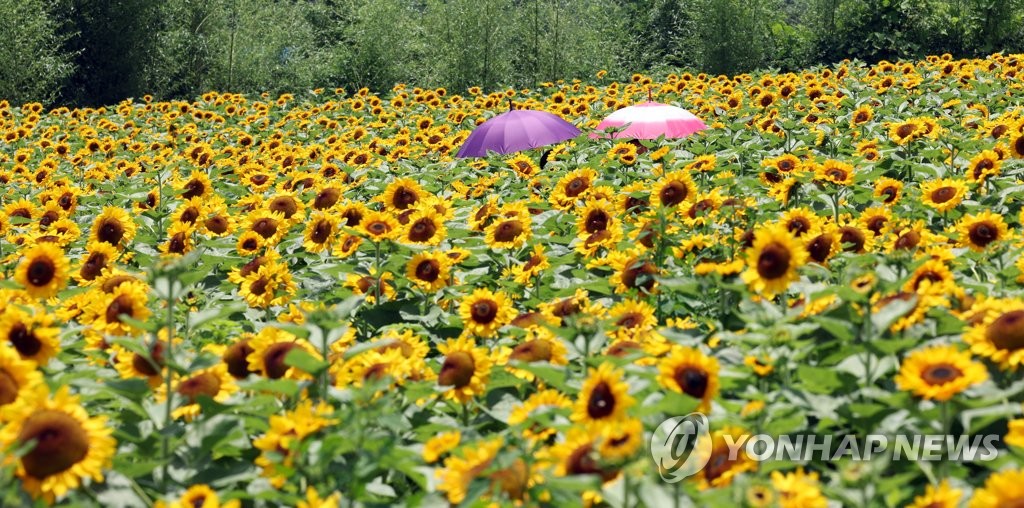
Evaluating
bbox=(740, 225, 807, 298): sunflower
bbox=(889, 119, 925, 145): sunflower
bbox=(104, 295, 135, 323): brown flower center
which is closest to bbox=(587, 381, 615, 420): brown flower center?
bbox=(740, 225, 807, 298): sunflower

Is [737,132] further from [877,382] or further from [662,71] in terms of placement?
[662,71]

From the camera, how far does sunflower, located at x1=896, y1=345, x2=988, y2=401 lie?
221 centimetres

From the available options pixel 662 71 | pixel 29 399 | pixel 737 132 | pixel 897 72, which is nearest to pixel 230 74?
pixel 662 71

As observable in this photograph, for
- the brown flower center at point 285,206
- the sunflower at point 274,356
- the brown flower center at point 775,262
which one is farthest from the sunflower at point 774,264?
the brown flower center at point 285,206

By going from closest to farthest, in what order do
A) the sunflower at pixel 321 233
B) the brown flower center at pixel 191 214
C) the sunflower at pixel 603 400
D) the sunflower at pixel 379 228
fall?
the sunflower at pixel 603 400 < the sunflower at pixel 379 228 < the sunflower at pixel 321 233 < the brown flower center at pixel 191 214

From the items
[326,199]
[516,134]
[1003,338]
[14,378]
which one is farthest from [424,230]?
[516,134]

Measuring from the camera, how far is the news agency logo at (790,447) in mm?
2287

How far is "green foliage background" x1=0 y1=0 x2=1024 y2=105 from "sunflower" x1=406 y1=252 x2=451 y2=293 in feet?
51.6

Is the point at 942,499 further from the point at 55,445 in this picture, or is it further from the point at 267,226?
the point at 267,226

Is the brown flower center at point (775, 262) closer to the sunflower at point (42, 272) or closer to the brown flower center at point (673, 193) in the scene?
the brown flower center at point (673, 193)

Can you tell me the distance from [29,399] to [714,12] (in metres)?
19.4

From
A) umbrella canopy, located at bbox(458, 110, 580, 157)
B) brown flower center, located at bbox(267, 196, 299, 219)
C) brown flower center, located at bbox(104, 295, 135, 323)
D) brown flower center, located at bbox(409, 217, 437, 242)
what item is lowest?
umbrella canopy, located at bbox(458, 110, 580, 157)

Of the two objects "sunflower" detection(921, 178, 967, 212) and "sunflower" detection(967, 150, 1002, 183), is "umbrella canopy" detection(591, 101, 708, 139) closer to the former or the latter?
"sunflower" detection(967, 150, 1002, 183)

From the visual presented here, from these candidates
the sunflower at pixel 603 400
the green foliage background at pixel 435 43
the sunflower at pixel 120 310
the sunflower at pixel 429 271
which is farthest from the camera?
the green foliage background at pixel 435 43
